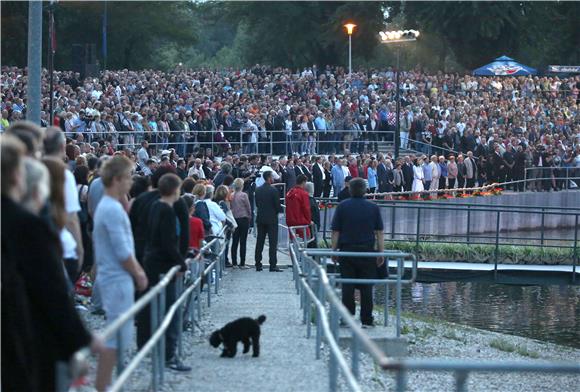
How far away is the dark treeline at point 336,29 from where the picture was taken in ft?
225

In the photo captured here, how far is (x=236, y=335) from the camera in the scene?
1315 cm

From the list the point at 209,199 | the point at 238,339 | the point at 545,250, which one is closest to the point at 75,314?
the point at 238,339

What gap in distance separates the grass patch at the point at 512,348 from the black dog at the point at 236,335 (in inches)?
358

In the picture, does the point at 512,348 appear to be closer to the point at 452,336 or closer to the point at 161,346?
the point at 452,336

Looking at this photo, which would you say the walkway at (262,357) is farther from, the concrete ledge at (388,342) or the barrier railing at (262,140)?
the barrier railing at (262,140)

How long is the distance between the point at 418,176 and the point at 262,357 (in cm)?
2574

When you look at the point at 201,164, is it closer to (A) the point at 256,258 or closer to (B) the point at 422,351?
(A) the point at 256,258

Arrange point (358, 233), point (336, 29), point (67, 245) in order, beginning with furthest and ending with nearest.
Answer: point (336, 29) < point (358, 233) < point (67, 245)

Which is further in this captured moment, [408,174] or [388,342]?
[408,174]

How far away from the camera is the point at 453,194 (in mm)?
38656

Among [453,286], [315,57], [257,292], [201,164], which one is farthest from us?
[315,57]

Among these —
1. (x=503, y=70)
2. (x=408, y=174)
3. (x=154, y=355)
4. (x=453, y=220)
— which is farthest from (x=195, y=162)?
(x=503, y=70)

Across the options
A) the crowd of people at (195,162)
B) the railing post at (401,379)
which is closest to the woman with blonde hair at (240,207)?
the crowd of people at (195,162)

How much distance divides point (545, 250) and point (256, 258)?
6.25 meters
